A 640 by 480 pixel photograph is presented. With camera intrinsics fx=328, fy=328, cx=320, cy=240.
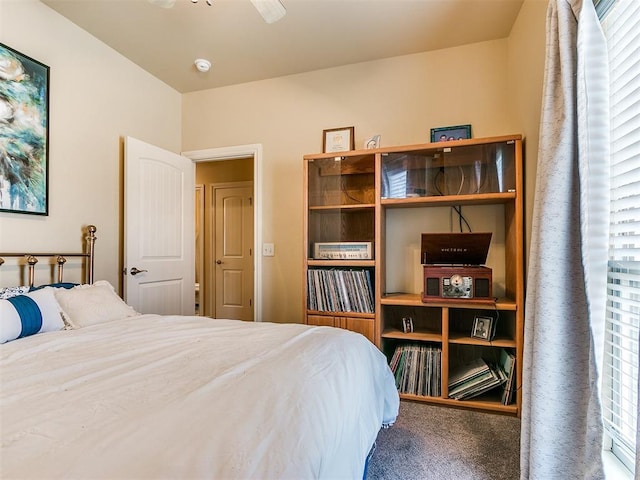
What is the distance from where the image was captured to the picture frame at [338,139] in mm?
2744

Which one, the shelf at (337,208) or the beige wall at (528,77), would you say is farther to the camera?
the shelf at (337,208)

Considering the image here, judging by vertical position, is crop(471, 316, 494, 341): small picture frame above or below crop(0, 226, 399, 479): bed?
below

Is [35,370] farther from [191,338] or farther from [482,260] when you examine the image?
[482,260]

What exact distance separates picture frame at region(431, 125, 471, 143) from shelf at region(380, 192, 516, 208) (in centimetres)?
53

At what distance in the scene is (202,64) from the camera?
2771 millimetres

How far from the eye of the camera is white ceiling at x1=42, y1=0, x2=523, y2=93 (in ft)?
7.02

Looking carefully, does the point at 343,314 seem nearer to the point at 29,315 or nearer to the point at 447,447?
the point at 447,447

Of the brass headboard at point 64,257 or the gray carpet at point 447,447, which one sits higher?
the brass headboard at point 64,257

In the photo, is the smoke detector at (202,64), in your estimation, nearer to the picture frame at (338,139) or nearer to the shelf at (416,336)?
the picture frame at (338,139)

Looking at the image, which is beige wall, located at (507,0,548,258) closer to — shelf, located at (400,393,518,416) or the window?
the window

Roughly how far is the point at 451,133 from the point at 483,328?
4.79ft

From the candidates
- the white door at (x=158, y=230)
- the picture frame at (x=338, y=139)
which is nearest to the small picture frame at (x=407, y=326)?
the picture frame at (x=338, y=139)

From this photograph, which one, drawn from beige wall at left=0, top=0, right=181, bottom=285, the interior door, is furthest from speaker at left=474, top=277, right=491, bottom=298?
the interior door

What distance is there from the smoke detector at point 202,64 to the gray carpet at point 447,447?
306 cm
